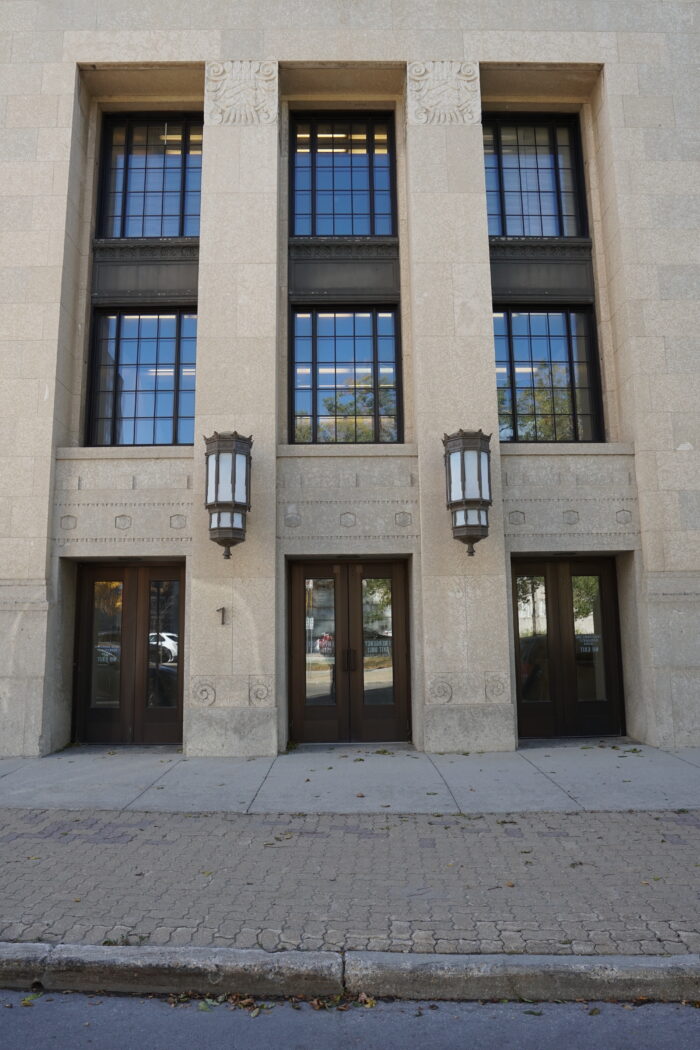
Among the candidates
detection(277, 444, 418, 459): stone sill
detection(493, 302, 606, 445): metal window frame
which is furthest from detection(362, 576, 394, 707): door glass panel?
detection(493, 302, 606, 445): metal window frame

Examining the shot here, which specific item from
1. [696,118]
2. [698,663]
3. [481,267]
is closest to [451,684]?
[698,663]

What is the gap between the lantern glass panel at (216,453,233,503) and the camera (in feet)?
31.0

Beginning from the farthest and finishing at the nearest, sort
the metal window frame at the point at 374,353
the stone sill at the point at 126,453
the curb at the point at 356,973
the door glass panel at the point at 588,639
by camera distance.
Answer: the metal window frame at the point at 374,353 → the door glass panel at the point at 588,639 → the stone sill at the point at 126,453 → the curb at the point at 356,973

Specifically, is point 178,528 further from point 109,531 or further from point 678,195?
point 678,195

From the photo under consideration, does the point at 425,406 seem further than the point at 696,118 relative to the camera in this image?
No

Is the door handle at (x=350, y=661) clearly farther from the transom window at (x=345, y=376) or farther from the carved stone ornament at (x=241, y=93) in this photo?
the carved stone ornament at (x=241, y=93)

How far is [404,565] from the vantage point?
10.9 metres

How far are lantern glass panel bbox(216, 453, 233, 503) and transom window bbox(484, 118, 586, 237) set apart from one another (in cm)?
642

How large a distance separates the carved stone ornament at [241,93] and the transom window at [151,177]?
113 centimetres

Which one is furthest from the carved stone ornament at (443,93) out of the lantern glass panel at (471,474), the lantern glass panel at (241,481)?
the lantern glass panel at (241,481)

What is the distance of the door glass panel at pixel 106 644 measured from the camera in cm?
1075

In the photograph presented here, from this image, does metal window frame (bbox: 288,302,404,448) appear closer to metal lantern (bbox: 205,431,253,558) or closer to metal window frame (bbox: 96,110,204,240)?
metal lantern (bbox: 205,431,253,558)

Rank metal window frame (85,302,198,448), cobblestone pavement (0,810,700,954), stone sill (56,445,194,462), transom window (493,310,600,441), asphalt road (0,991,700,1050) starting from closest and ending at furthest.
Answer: asphalt road (0,991,700,1050) < cobblestone pavement (0,810,700,954) < stone sill (56,445,194,462) < metal window frame (85,302,198,448) < transom window (493,310,600,441)

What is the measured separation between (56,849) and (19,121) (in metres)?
11.3
